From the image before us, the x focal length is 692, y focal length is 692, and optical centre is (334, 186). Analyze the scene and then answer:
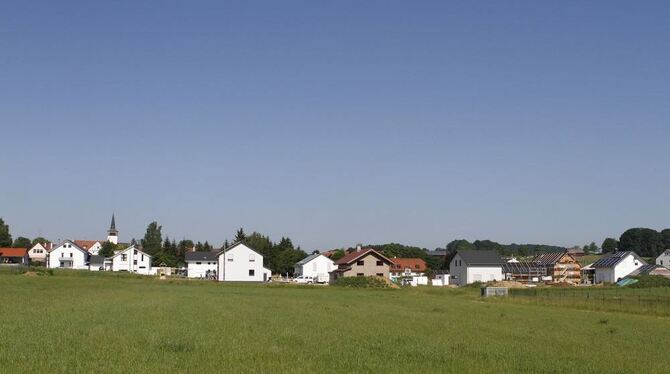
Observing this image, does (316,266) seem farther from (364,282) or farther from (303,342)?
(303,342)

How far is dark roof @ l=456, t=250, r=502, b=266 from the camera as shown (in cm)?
11672

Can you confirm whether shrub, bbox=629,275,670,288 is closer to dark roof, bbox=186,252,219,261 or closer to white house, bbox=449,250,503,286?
white house, bbox=449,250,503,286

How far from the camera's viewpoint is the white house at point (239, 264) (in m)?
115

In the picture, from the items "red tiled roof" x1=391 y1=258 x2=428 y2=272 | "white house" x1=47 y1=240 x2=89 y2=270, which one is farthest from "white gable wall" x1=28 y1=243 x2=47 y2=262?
"red tiled roof" x1=391 y1=258 x2=428 y2=272

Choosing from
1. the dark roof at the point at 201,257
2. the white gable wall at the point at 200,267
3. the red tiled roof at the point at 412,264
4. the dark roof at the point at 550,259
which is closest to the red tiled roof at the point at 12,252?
the dark roof at the point at 201,257

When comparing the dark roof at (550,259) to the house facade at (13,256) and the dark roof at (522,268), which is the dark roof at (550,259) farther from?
the house facade at (13,256)

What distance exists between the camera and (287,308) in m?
41.2

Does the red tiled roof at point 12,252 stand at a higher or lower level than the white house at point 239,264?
higher

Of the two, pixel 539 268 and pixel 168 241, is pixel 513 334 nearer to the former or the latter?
pixel 539 268

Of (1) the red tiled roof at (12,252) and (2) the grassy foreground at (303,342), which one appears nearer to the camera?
(2) the grassy foreground at (303,342)

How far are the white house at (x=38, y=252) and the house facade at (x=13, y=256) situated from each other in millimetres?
7795

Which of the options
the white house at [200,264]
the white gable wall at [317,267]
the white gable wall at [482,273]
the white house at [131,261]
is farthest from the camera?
the white house at [131,261]

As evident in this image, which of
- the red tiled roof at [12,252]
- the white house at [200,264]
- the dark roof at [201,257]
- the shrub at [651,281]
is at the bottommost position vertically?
the shrub at [651,281]

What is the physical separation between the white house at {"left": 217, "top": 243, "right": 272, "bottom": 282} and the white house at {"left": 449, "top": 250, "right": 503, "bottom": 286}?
113ft
